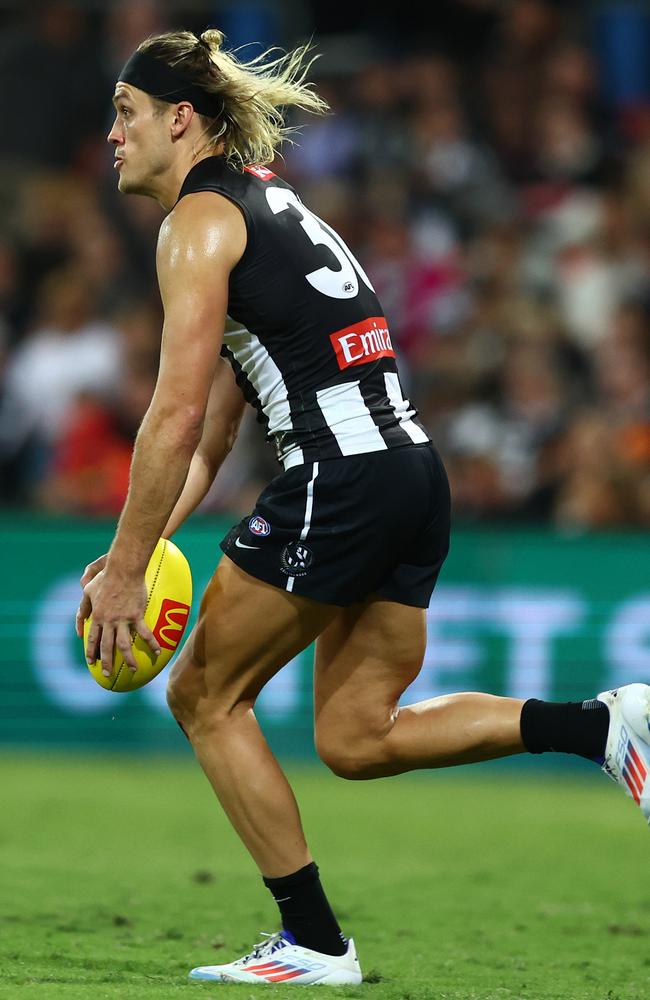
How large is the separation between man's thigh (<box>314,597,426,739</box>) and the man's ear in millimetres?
1543

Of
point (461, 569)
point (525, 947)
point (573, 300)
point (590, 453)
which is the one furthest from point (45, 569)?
point (525, 947)

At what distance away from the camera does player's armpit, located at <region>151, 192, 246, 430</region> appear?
14.7 feet

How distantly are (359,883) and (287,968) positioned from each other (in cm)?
195

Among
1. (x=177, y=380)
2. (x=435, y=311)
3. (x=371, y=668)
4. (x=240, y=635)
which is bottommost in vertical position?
(x=371, y=668)

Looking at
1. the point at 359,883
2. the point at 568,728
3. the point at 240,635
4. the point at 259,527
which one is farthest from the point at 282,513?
the point at 359,883

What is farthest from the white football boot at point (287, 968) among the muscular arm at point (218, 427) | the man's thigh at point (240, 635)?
the muscular arm at point (218, 427)

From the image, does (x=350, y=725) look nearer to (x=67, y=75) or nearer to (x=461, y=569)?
(x=461, y=569)

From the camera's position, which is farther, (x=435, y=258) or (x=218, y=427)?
(x=435, y=258)

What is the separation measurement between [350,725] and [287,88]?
78.0 inches

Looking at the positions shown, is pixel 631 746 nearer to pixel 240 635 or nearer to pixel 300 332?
pixel 240 635

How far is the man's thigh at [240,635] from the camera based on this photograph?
469 cm

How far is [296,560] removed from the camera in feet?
15.3

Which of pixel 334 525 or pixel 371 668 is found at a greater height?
pixel 334 525

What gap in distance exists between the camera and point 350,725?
4.92m
